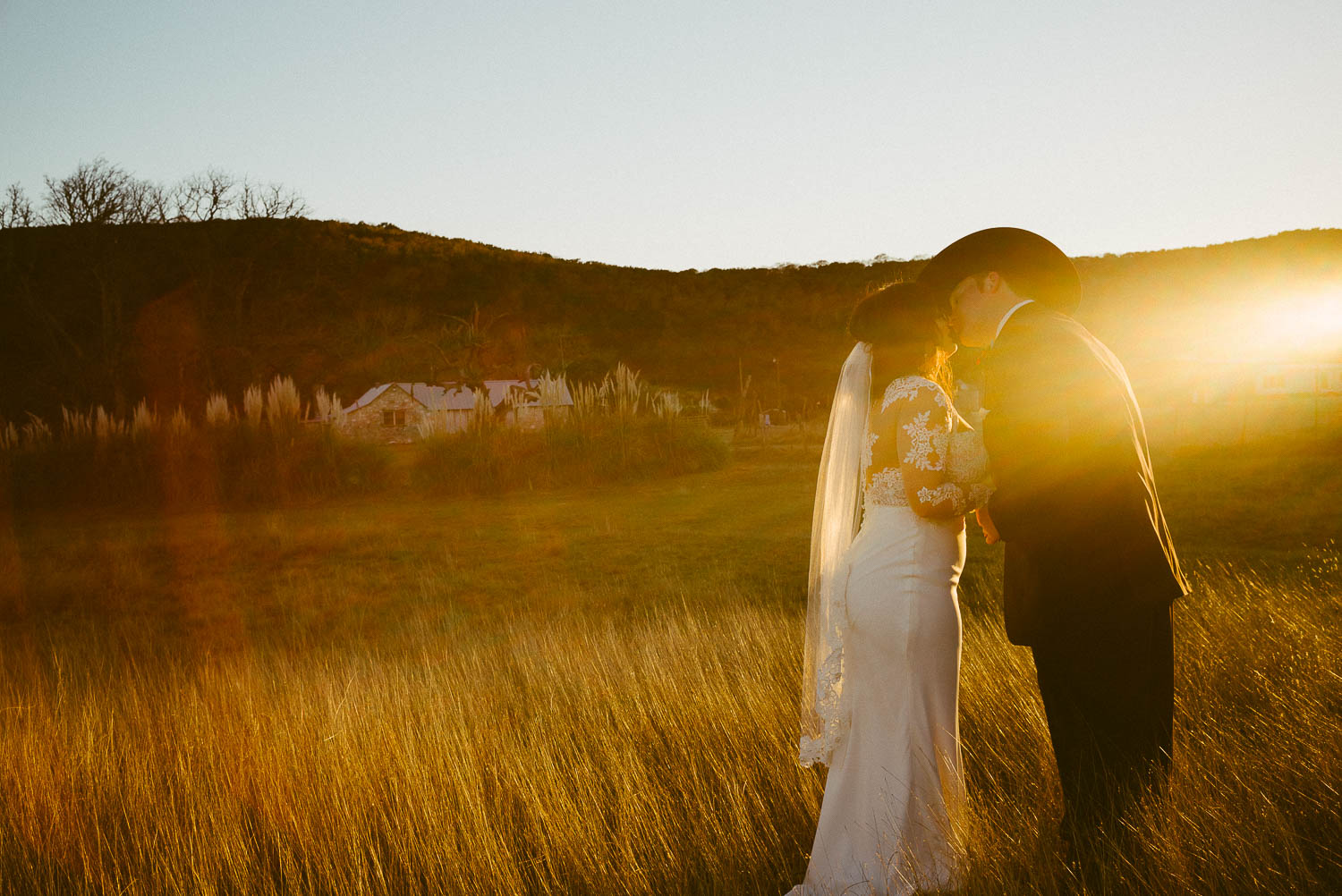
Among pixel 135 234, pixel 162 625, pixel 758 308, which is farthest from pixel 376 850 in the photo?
pixel 758 308

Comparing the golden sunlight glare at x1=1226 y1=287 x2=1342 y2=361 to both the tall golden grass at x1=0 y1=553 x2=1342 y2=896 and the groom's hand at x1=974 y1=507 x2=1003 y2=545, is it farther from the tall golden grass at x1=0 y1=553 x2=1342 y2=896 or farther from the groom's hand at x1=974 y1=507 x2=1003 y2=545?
the groom's hand at x1=974 y1=507 x2=1003 y2=545

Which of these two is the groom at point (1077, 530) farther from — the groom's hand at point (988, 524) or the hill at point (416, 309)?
the hill at point (416, 309)

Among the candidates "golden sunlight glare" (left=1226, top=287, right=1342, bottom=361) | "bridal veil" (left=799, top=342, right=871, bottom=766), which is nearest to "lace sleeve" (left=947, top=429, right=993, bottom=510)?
"bridal veil" (left=799, top=342, right=871, bottom=766)

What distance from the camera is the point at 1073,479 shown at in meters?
2.22

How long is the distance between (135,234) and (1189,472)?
1419 inches

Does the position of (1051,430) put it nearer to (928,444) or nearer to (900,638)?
(928,444)

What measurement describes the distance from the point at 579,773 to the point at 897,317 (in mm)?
2156

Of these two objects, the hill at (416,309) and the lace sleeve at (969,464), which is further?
the hill at (416,309)

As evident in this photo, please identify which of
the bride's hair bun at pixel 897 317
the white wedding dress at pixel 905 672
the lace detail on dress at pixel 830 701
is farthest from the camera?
the lace detail on dress at pixel 830 701

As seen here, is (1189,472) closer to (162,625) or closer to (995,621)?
(995,621)

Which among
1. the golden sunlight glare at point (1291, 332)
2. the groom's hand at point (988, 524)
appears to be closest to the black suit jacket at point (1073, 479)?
the groom's hand at point (988, 524)

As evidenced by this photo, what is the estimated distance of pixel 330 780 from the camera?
3.38 m

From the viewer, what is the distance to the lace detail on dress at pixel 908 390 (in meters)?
2.46

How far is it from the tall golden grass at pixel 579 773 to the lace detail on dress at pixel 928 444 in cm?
109
